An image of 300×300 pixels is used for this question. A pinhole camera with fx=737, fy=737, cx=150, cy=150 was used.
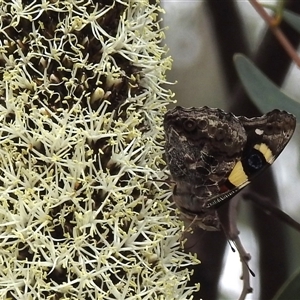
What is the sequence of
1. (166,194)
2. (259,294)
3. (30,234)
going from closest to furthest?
1. (30,234)
2. (166,194)
3. (259,294)

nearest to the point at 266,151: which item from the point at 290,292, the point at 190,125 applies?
the point at 190,125

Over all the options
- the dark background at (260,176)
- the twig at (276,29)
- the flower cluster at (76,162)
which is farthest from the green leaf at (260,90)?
the flower cluster at (76,162)

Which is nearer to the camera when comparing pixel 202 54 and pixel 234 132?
pixel 234 132

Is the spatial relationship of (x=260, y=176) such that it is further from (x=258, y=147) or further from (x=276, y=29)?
(x=258, y=147)

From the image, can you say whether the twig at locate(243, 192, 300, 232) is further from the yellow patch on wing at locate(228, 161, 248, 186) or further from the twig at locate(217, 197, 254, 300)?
the yellow patch on wing at locate(228, 161, 248, 186)

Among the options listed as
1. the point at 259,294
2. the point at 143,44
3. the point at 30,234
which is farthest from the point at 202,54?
the point at 30,234

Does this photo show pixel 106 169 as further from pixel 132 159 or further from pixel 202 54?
pixel 202 54
